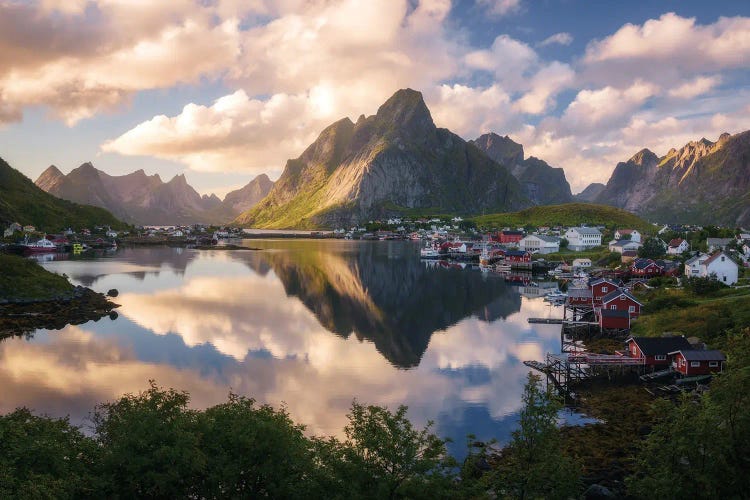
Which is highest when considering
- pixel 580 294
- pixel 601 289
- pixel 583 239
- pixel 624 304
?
pixel 583 239

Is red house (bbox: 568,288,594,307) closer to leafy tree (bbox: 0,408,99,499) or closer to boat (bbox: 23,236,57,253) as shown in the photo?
leafy tree (bbox: 0,408,99,499)

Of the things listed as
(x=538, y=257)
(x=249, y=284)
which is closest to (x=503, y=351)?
(x=249, y=284)

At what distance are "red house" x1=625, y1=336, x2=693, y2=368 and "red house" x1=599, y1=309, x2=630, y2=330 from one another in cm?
1261

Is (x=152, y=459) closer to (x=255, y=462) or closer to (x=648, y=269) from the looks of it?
(x=255, y=462)

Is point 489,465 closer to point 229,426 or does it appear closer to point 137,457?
point 229,426

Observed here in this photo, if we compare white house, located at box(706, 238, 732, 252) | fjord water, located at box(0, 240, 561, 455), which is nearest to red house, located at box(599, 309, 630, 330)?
fjord water, located at box(0, 240, 561, 455)

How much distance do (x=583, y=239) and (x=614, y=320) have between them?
316 feet

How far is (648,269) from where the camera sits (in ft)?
285

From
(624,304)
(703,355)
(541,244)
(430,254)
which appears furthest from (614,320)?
(430,254)

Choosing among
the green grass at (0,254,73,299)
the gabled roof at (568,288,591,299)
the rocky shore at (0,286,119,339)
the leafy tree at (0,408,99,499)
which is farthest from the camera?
the gabled roof at (568,288,591,299)

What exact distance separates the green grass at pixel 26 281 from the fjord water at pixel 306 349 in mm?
8838

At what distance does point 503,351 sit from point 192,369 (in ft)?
92.7

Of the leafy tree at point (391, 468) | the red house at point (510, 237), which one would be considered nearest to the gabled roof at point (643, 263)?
the red house at point (510, 237)

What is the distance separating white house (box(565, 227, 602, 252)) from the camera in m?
145
